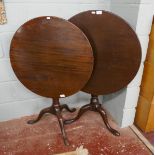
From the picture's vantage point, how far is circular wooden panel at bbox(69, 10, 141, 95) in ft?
5.60

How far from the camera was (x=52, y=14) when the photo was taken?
6.51 ft

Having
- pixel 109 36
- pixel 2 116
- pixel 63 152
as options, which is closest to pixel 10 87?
pixel 2 116

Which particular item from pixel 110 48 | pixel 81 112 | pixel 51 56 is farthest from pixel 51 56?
pixel 81 112

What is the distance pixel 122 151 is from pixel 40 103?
100 cm

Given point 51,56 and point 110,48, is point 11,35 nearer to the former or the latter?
point 51,56

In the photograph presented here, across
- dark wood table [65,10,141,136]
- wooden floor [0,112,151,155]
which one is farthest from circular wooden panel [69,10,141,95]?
wooden floor [0,112,151,155]

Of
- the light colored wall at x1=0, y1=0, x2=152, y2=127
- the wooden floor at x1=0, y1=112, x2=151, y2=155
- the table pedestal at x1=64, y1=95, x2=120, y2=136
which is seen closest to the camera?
the light colored wall at x1=0, y1=0, x2=152, y2=127

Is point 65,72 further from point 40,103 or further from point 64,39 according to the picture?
point 40,103

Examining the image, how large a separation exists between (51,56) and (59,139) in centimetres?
81

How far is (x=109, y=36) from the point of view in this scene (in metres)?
1.75

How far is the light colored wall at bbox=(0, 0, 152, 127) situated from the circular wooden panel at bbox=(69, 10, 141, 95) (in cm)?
14

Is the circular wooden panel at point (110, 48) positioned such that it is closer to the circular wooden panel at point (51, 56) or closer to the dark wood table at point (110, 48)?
the dark wood table at point (110, 48)

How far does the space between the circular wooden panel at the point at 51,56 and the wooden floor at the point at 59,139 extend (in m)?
0.49

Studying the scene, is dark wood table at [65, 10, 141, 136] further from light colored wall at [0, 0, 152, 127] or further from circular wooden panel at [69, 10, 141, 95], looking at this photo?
light colored wall at [0, 0, 152, 127]
